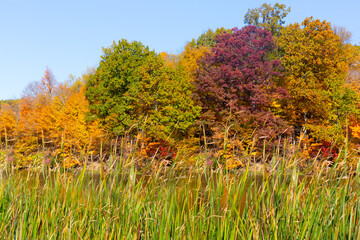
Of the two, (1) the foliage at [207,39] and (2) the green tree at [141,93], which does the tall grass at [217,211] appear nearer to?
(2) the green tree at [141,93]

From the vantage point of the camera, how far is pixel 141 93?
31.1 m

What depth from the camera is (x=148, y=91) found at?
31781mm

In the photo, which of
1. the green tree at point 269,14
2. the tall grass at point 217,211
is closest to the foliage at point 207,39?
the green tree at point 269,14

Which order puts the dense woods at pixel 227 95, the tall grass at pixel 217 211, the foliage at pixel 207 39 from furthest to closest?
the foliage at pixel 207 39 → the dense woods at pixel 227 95 → the tall grass at pixel 217 211

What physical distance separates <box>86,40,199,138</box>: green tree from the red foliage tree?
220 cm

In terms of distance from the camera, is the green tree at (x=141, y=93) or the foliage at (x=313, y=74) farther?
the foliage at (x=313, y=74)

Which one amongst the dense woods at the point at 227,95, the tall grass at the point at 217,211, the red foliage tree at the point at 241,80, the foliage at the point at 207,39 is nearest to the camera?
the tall grass at the point at 217,211

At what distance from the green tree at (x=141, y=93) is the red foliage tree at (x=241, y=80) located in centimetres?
220

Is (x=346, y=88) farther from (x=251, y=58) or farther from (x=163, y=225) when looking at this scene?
(x=163, y=225)

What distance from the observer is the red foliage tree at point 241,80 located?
31.5 meters

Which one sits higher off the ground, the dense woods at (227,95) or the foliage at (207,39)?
the foliage at (207,39)

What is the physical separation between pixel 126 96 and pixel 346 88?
19.5m

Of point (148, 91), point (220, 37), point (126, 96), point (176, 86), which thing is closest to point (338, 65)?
point (220, 37)

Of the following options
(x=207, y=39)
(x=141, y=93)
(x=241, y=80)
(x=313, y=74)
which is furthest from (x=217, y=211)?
(x=207, y=39)
